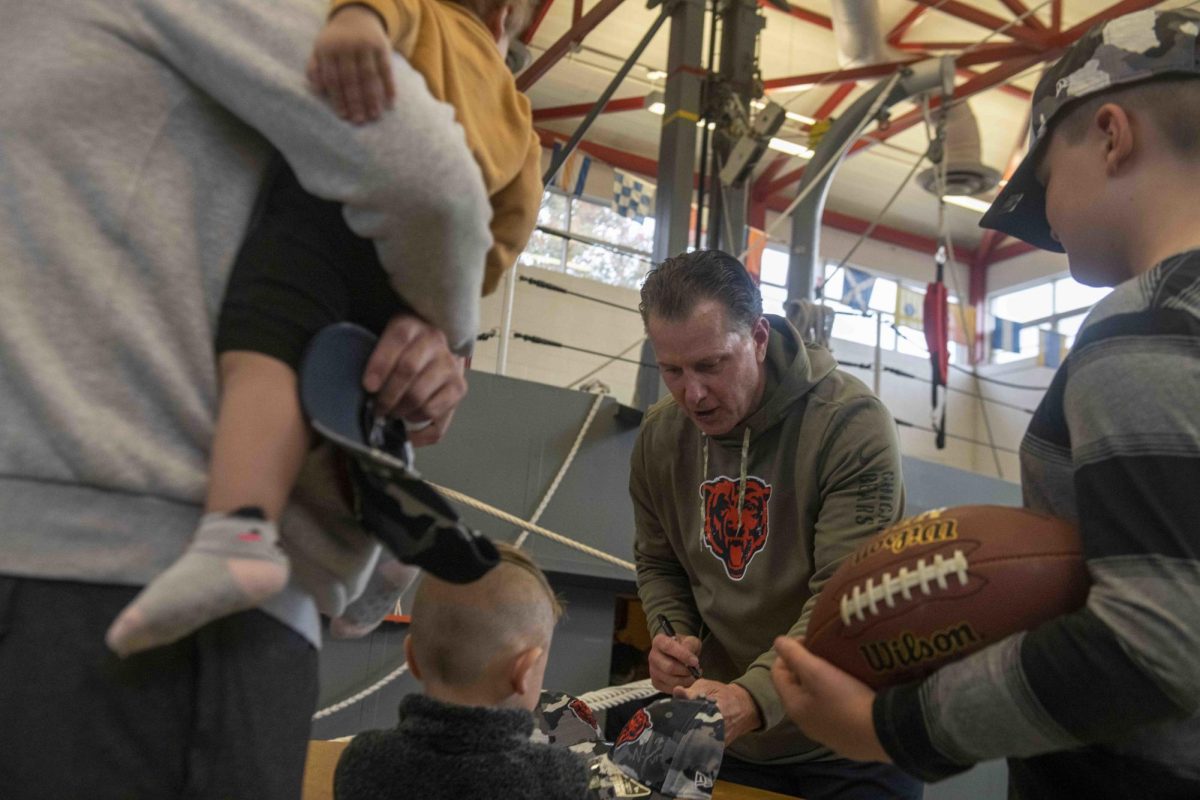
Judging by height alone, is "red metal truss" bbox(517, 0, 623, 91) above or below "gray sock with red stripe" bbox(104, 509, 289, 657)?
above

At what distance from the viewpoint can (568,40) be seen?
26.1 feet

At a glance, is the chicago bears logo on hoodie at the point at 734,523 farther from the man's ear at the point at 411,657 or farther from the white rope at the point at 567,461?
the white rope at the point at 567,461

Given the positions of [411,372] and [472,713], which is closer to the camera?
[411,372]

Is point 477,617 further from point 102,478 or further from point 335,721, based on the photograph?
point 335,721

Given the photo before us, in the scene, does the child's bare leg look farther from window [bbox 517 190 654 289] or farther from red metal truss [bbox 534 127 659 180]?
red metal truss [bbox 534 127 659 180]

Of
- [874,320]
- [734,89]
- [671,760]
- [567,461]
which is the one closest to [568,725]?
[671,760]

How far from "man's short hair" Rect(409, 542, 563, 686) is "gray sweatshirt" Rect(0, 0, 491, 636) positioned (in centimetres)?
57

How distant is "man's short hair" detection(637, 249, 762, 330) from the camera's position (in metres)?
1.77

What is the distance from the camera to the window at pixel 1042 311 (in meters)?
11.3

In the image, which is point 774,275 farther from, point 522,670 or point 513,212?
point 513,212

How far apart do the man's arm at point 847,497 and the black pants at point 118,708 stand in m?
1.05

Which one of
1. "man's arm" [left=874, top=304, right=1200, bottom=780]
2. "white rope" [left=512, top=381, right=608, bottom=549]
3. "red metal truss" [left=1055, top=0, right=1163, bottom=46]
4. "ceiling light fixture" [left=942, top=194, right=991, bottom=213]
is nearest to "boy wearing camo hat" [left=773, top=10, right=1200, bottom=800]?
"man's arm" [left=874, top=304, right=1200, bottom=780]

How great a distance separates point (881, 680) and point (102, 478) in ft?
2.20

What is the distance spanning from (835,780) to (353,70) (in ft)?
4.61
